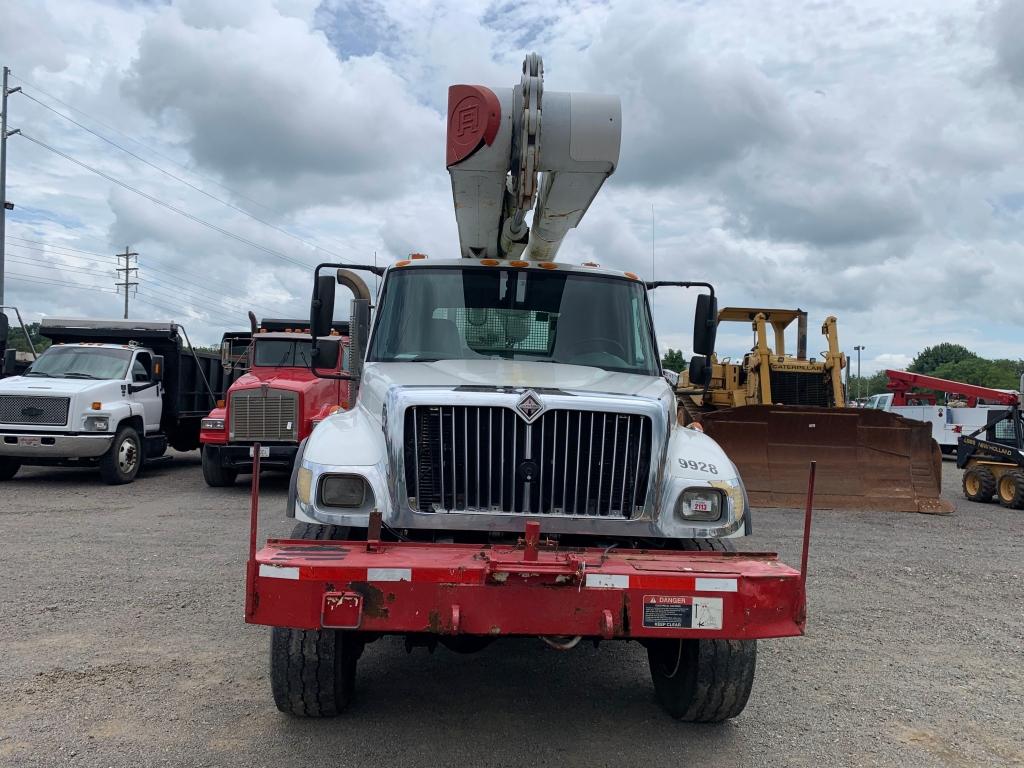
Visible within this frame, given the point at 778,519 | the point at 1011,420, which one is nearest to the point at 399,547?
the point at 778,519

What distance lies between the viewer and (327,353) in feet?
17.8

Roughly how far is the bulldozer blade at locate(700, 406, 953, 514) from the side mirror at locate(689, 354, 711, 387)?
5.58 m

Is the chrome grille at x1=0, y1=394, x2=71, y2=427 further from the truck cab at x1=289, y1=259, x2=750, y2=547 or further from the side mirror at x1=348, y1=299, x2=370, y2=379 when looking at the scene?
the truck cab at x1=289, y1=259, x2=750, y2=547

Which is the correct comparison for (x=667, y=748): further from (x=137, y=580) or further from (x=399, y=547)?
(x=137, y=580)

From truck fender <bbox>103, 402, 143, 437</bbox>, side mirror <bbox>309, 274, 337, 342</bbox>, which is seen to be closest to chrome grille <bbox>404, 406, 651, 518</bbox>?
side mirror <bbox>309, 274, 337, 342</bbox>

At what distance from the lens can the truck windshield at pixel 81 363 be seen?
13.1m

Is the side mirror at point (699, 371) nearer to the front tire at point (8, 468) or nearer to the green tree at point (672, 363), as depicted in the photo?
the green tree at point (672, 363)

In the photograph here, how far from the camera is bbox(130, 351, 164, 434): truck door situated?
44.3ft

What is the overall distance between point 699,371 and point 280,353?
888cm

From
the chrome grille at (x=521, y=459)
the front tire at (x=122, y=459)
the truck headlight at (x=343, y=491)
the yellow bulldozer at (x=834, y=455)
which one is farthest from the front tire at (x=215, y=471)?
the chrome grille at (x=521, y=459)

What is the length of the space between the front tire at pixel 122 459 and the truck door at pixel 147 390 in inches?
19.4

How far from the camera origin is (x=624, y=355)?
505 centimetres

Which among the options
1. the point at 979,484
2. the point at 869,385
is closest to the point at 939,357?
the point at 869,385

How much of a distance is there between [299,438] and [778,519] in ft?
21.8
